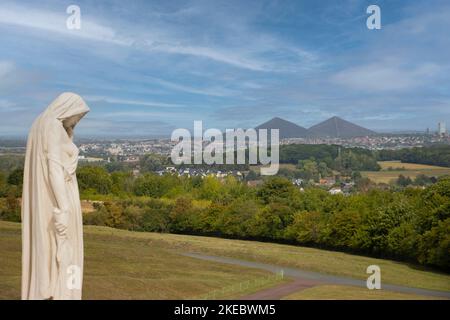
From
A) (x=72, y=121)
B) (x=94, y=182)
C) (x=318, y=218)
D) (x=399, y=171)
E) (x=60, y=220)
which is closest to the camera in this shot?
(x=60, y=220)

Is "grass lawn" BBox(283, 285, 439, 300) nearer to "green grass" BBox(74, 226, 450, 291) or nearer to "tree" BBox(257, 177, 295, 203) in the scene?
"green grass" BBox(74, 226, 450, 291)

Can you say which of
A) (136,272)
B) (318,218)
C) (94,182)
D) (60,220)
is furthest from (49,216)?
(94,182)

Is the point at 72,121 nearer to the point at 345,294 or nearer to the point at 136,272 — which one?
the point at 345,294

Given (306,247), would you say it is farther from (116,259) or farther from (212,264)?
(116,259)

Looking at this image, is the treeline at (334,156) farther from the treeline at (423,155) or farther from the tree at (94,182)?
the tree at (94,182)

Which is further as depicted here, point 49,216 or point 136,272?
point 136,272

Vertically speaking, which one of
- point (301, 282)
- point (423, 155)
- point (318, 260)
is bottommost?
point (318, 260)

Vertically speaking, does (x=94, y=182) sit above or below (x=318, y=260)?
above
